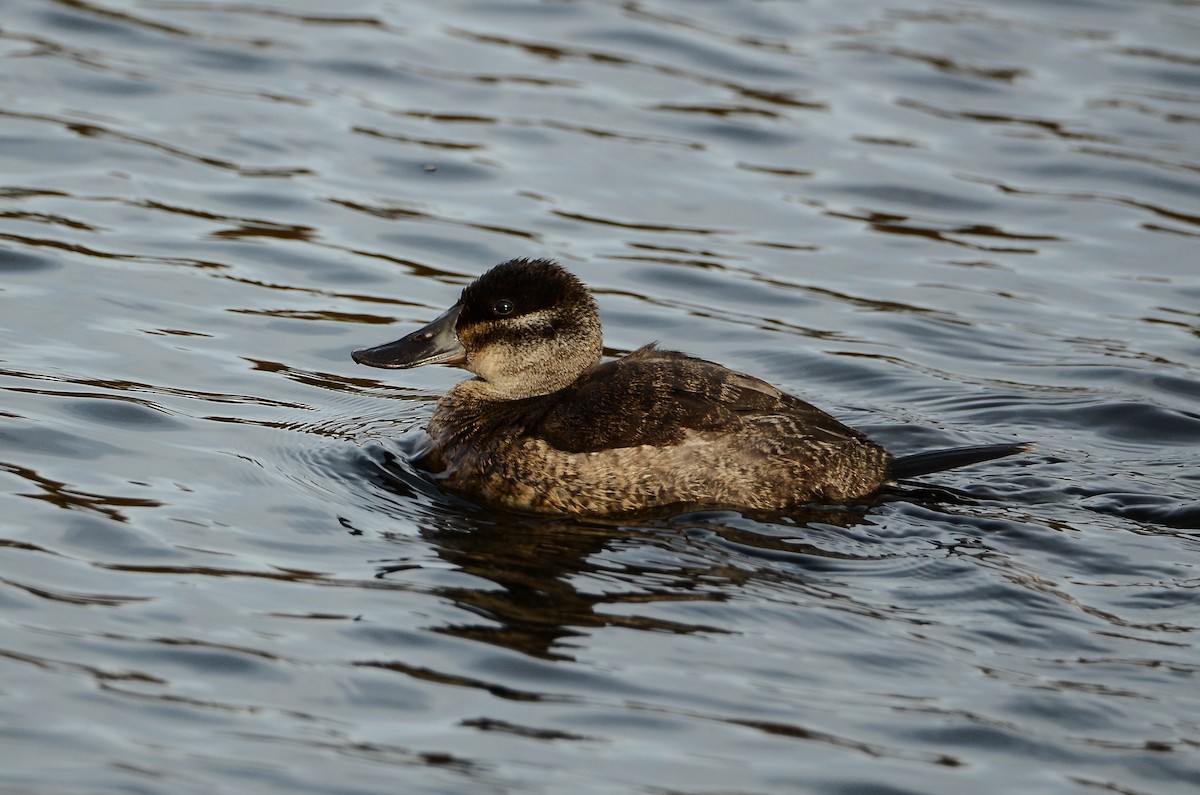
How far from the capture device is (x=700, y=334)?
8797mm

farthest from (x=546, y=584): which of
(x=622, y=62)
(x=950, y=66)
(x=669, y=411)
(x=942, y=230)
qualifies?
(x=950, y=66)

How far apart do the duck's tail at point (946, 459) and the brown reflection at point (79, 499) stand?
2.84 m

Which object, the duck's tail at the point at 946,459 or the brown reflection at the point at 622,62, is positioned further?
the brown reflection at the point at 622,62

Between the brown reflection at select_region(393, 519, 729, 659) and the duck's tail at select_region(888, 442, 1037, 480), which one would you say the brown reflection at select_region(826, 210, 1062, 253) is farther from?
the brown reflection at select_region(393, 519, 729, 659)

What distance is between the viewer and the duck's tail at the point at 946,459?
6.62 meters

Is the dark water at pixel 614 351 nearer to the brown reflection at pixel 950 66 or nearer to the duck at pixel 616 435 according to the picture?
A: the brown reflection at pixel 950 66

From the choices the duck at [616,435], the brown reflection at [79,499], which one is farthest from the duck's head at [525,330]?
the brown reflection at [79,499]

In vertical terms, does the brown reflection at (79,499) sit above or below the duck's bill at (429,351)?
below

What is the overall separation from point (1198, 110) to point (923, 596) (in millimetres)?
7840

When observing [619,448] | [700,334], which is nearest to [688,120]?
[700,334]

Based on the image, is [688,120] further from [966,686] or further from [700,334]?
[966,686]

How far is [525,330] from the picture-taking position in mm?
6805

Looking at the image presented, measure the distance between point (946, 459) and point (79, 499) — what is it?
328cm

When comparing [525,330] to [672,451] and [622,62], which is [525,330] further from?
[622,62]
